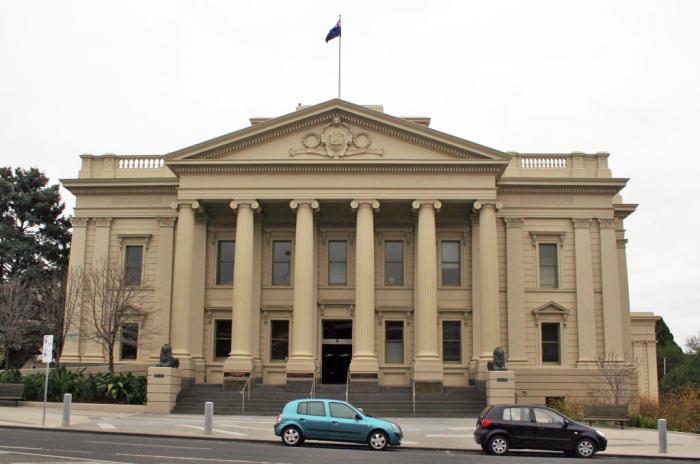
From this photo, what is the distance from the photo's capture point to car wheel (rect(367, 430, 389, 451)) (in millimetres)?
21453

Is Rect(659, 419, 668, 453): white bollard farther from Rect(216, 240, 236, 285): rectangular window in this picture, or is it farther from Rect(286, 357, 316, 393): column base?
Rect(216, 240, 236, 285): rectangular window

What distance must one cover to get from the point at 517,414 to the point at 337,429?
15.7ft

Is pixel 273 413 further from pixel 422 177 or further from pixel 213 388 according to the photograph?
pixel 422 177

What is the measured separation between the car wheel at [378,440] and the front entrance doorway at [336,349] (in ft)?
64.7

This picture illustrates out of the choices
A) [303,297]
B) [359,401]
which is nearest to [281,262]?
[303,297]

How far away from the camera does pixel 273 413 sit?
33.8 meters

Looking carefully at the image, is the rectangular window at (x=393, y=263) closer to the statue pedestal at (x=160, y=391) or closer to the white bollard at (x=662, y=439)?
the statue pedestal at (x=160, y=391)

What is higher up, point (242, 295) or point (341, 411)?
point (242, 295)

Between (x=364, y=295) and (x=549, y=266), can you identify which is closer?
(x=364, y=295)

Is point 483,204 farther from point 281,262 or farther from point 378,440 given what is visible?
point 378,440

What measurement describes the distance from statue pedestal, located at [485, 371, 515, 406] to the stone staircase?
1009 millimetres

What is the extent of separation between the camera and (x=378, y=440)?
21500 mm

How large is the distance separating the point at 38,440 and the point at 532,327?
2656 cm

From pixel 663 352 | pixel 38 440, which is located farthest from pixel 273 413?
pixel 663 352
